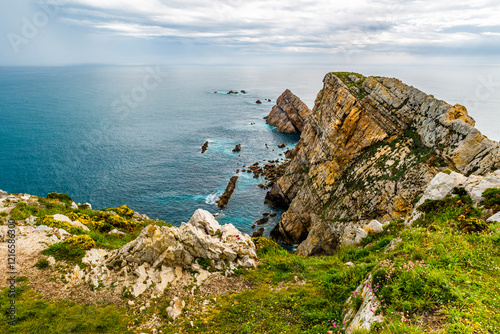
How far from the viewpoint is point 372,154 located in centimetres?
4256

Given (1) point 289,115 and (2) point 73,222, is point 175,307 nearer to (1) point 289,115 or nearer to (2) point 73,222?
(2) point 73,222

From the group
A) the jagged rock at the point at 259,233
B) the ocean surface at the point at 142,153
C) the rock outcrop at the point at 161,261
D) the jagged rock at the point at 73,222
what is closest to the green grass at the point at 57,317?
the rock outcrop at the point at 161,261

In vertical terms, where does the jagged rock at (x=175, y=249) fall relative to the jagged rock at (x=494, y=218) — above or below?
below

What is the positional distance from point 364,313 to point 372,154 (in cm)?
3679

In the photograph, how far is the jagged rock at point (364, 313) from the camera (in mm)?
9852

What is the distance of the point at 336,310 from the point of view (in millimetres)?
13539

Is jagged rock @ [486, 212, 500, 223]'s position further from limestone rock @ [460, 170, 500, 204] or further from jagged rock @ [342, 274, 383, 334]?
jagged rock @ [342, 274, 383, 334]

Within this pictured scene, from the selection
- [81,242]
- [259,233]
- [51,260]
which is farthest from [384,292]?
[259,233]

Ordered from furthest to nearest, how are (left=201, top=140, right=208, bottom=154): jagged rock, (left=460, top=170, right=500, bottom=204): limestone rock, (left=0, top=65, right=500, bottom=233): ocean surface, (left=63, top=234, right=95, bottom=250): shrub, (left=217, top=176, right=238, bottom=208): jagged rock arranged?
1. (left=201, top=140, right=208, bottom=154): jagged rock
2. (left=0, top=65, right=500, bottom=233): ocean surface
3. (left=217, top=176, right=238, bottom=208): jagged rock
4. (left=63, top=234, right=95, bottom=250): shrub
5. (left=460, top=170, right=500, bottom=204): limestone rock

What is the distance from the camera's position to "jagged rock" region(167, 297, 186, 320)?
1550 cm

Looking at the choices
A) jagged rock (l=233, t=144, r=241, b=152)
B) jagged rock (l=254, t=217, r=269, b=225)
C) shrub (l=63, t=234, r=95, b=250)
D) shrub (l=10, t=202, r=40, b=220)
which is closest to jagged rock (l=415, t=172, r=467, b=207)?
shrub (l=63, t=234, r=95, b=250)

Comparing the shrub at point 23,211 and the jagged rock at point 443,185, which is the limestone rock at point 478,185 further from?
the shrub at point 23,211

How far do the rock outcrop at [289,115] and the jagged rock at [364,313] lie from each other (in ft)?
388

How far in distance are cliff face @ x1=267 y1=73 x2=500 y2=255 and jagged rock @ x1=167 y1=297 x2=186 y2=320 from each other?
93.7 ft
